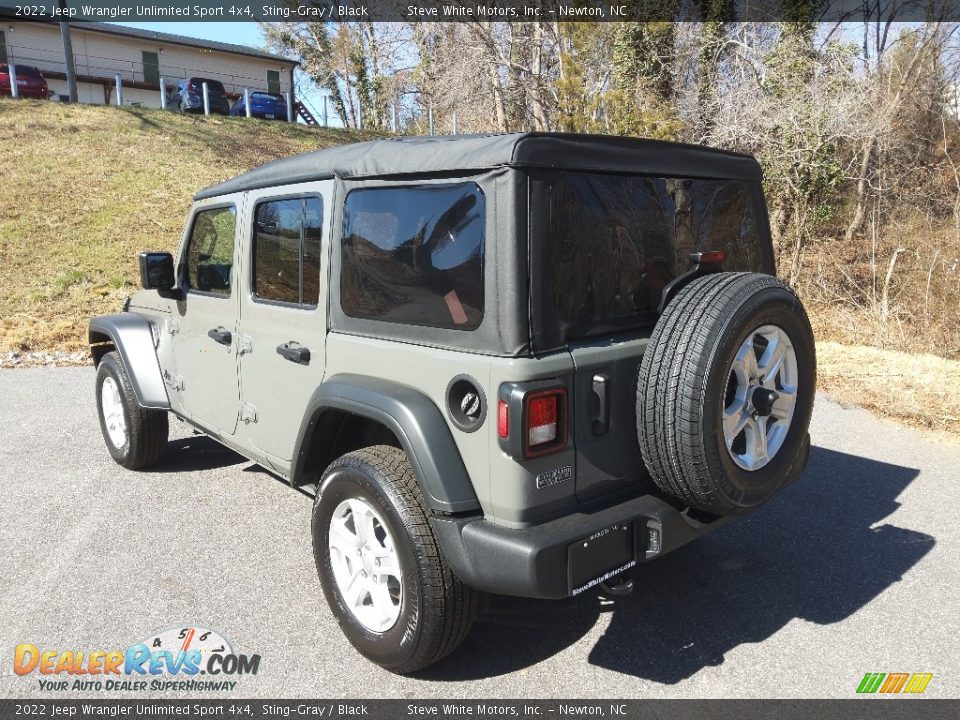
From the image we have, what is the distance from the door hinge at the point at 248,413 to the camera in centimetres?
364

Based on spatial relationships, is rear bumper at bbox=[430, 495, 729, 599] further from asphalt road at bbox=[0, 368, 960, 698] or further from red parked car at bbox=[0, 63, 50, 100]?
red parked car at bbox=[0, 63, 50, 100]

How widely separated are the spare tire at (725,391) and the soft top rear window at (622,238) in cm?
19

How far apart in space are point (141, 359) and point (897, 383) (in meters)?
6.44

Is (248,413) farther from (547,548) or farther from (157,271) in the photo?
(547,548)

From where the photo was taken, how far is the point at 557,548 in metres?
2.33

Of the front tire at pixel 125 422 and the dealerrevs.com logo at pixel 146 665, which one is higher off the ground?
the front tire at pixel 125 422

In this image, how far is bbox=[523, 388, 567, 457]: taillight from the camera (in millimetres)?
2311

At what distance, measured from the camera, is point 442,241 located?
261 cm

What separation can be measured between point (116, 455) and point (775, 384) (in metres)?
4.44

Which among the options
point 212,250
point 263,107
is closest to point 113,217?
point 212,250

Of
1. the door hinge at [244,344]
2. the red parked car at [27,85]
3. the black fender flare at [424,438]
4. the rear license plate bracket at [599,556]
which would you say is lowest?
the rear license plate bracket at [599,556]

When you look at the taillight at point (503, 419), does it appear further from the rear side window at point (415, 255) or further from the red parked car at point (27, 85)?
the red parked car at point (27, 85)

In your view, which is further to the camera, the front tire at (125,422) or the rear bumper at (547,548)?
the front tire at (125,422)

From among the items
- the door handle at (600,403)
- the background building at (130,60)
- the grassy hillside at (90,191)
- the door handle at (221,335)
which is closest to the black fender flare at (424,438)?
the door handle at (600,403)
